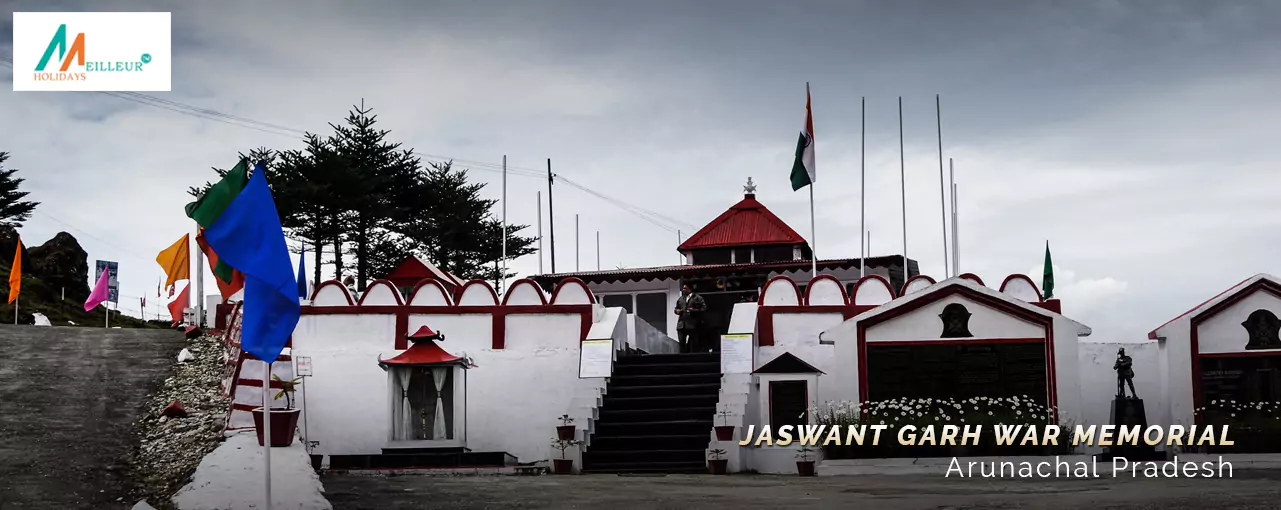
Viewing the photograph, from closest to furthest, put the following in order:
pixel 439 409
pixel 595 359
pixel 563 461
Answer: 1. pixel 563 461
2. pixel 595 359
3. pixel 439 409

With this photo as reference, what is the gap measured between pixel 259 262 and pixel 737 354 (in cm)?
1137

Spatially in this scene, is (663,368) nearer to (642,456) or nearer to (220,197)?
(642,456)

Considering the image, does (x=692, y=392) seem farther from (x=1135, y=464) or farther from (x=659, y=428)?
(x=1135, y=464)

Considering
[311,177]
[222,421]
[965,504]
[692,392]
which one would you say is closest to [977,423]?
[692,392]

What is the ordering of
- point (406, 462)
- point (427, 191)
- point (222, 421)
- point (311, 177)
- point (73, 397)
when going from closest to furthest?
point (222, 421), point (73, 397), point (406, 462), point (311, 177), point (427, 191)

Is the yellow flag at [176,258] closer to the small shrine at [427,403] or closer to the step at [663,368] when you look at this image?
the small shrine at [427,403]

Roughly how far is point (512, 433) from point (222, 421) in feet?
21.1

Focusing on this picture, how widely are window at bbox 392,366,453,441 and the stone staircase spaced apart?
9.70ft

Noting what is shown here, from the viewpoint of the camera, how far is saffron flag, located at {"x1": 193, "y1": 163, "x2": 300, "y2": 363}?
1197 centimetres

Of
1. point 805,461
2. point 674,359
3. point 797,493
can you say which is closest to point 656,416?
point 674,359

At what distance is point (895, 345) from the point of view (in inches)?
827

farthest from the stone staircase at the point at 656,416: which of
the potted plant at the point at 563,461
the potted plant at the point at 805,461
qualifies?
the potted plant at the point at 805,461

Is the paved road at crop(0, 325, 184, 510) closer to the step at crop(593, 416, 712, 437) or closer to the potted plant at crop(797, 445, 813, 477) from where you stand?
the step at crop(593, 416, 712, 437)

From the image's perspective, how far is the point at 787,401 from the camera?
69.4ft
